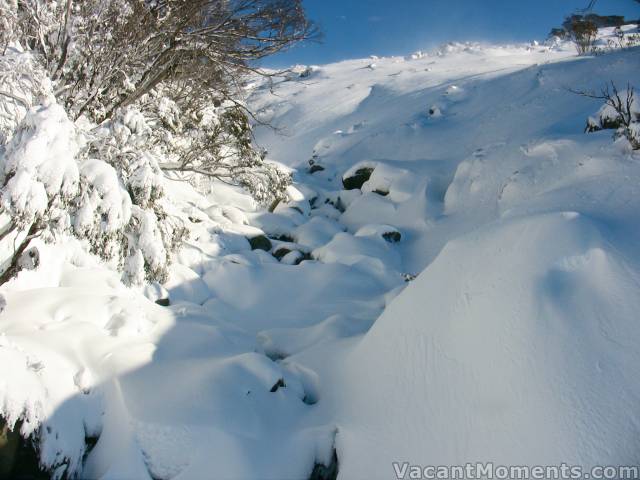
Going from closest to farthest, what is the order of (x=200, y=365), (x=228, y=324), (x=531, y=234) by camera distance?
(x=531, y=234) < (x=200, y=365) < (x=228, y=324)

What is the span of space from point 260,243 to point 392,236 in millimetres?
2770

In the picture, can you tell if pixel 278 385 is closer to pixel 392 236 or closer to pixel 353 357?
pixel 353 357

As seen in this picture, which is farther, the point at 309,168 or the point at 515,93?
the point at 309,168

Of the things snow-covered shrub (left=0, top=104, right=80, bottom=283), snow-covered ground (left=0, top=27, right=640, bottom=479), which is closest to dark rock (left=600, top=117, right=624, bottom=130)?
snow-covered ground (left=0, top=27, right=640, bottom=479)

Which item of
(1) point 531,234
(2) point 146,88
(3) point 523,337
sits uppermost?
(2) point 146,88

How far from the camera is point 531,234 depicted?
10.8 ft

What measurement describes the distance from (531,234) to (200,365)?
2.94 meters

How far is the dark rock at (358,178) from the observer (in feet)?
39.3

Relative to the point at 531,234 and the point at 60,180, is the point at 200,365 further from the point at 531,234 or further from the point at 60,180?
the point at 531,234

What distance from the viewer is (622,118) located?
19.8 ft

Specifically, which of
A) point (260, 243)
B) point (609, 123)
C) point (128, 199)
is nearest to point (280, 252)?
point (260, 243)


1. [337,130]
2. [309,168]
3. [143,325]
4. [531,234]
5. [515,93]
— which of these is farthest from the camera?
[337,130]

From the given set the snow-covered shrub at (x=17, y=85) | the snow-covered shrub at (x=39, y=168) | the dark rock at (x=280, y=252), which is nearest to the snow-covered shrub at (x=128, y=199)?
the snow-covered shrub at (x=39, y=168)

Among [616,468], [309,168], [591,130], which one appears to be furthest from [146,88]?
[309,168]
